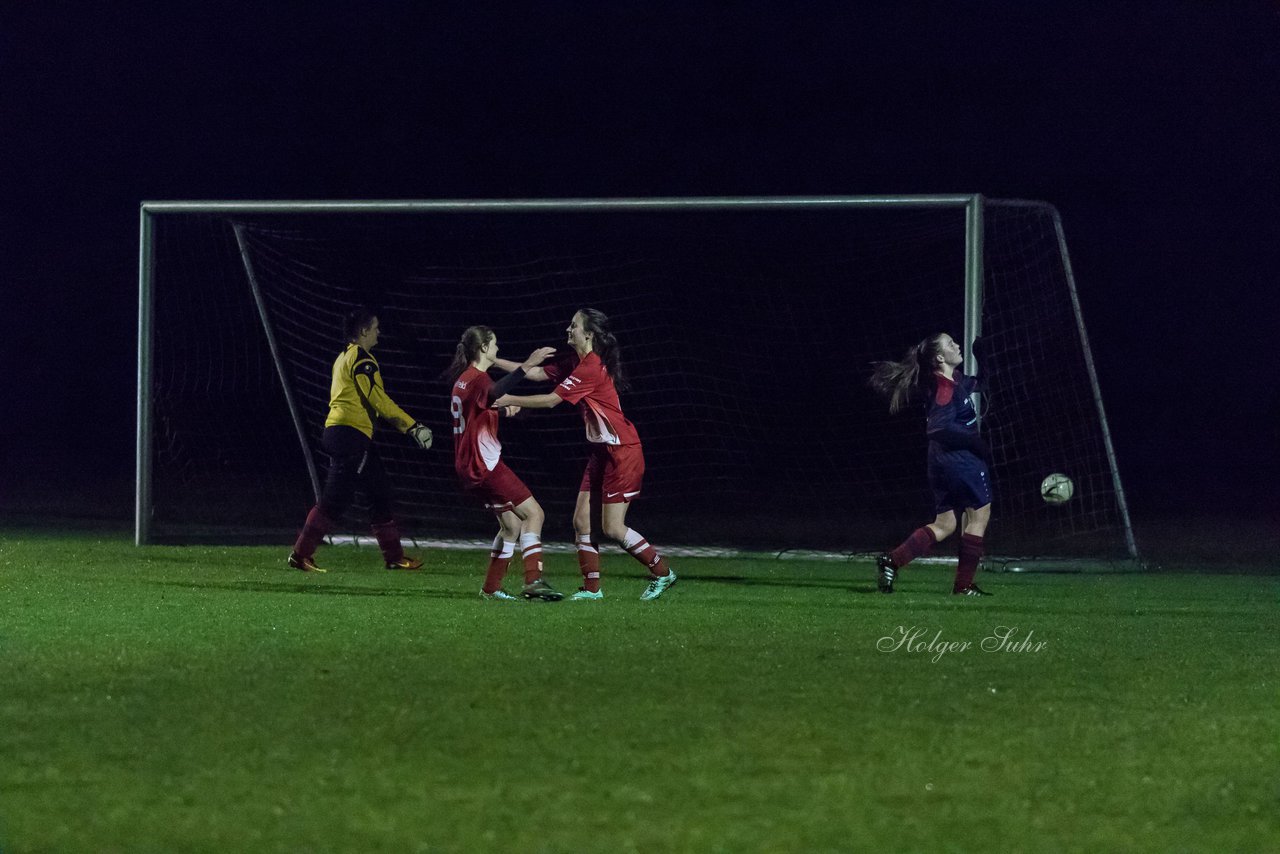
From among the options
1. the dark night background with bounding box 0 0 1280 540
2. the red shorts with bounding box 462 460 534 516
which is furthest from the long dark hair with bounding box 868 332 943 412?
the dark night background with bounding box 0 0 1280 540

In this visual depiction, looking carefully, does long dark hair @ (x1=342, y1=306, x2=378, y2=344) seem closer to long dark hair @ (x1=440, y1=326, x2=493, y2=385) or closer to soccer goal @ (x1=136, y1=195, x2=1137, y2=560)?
long dark hair @ (x1=440, y1=326, x2=493, y2=385)

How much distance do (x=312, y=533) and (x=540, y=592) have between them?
2156mm

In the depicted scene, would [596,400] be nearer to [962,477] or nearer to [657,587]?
[657,587]

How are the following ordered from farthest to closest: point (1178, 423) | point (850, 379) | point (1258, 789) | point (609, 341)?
point (1178, 423) → point (850, 379) → point (609, 341) → point (1258, 789)

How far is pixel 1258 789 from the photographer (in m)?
4.61

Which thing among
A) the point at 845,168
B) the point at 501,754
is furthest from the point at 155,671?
the point at 845,168

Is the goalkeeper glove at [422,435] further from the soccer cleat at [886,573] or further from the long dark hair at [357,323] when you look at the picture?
the soccer cleat at [886,573]

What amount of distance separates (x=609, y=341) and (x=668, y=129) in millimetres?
10396

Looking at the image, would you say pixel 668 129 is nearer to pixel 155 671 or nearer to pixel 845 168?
pixel 845 168

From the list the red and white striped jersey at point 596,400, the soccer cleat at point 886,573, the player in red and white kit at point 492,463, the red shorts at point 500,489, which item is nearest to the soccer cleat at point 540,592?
the player in red and white kit at point 492,463

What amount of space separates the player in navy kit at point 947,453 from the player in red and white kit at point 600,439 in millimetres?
1542

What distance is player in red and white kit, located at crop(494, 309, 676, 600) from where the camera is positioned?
29.4ft

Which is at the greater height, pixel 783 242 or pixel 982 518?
pixel 783 242

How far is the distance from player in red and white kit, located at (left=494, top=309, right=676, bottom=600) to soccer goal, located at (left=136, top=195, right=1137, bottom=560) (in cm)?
379
